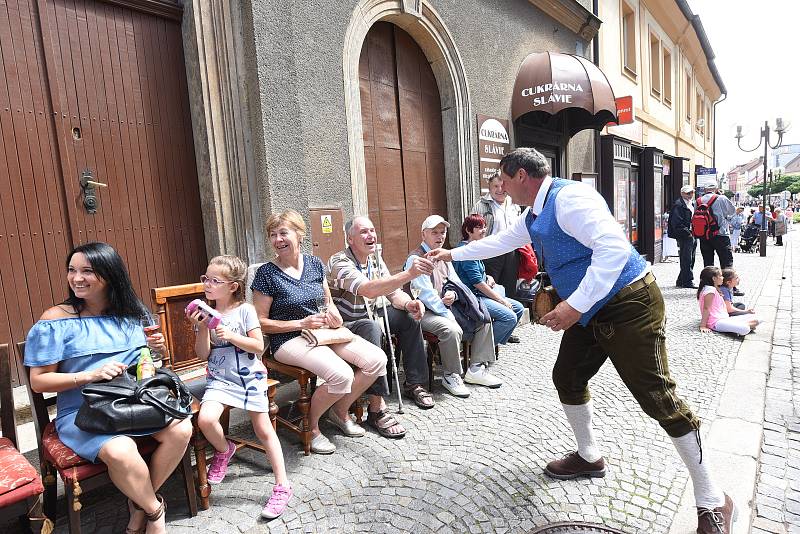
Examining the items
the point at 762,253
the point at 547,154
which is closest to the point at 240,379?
the point at 547,154

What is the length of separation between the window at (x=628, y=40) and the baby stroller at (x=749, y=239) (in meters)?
6.88

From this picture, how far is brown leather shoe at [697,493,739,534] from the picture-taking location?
216 cm

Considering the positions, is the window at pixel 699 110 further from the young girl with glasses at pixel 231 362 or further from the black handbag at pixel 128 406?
the black handbag at pixel 128 406

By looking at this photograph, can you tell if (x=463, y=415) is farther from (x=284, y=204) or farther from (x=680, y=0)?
(x=680, y=0)

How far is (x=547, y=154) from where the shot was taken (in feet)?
29.2

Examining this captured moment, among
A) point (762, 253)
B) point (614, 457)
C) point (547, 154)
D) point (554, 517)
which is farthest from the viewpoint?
point (762, 253)

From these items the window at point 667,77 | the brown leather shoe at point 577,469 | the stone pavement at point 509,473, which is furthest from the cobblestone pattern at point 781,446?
the window at point 667,77

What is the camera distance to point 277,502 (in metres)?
2.46

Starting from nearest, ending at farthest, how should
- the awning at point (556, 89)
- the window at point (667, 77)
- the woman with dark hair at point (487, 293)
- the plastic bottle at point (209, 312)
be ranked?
the plastic bottle at point (209, 312), the woman with dark hair at point (487, 293), the awning at point (556, 89), the window at point (667, 77)

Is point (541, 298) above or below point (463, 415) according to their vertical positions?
above

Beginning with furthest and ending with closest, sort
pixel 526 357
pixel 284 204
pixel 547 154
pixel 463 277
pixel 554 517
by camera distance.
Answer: pixel 547 154 < pixel 526 357 < pixel 463 277 < pixel 284 204 < pixel 554 517

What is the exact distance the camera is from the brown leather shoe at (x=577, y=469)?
268cm

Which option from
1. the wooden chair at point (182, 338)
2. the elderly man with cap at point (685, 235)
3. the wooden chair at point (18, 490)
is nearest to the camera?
the wooden chair at point (18, 490)

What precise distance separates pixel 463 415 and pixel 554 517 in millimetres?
1300
